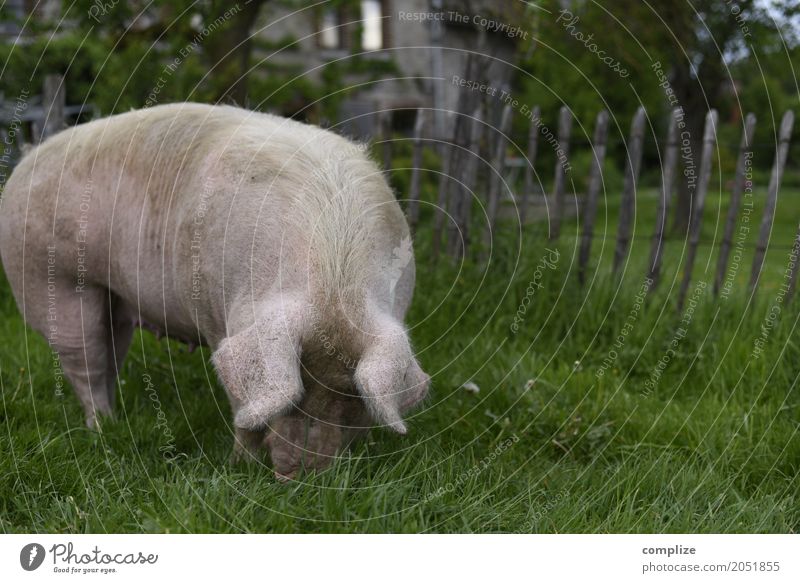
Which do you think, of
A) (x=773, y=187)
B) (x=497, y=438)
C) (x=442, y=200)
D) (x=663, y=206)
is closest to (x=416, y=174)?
(x=442, y=200)

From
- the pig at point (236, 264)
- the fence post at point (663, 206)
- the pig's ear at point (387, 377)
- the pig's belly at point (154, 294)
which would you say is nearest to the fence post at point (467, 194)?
the fence post at point (663, 206)

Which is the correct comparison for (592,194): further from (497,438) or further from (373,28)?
(373,28)

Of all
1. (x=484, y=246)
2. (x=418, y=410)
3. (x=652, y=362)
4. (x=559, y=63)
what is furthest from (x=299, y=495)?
(x=559, y=63)

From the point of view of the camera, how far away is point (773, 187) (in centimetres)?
651

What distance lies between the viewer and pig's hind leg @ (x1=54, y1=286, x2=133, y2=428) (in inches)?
182

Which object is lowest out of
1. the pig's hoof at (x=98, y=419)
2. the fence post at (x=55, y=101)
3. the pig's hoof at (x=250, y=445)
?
the pig's hoof at (x=98, y=419)

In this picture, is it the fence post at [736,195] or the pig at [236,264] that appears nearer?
the pig at [236,264]

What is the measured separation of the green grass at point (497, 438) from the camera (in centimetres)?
350

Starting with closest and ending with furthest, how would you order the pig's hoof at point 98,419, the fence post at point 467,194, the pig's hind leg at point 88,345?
the pig's hoof at point 98,419
the pig's hind leg at point 88,345
the fence post at point 467,194

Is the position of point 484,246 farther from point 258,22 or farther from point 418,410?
point 258,22

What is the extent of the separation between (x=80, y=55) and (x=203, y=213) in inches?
607

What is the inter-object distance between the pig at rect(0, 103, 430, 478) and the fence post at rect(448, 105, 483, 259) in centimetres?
299
